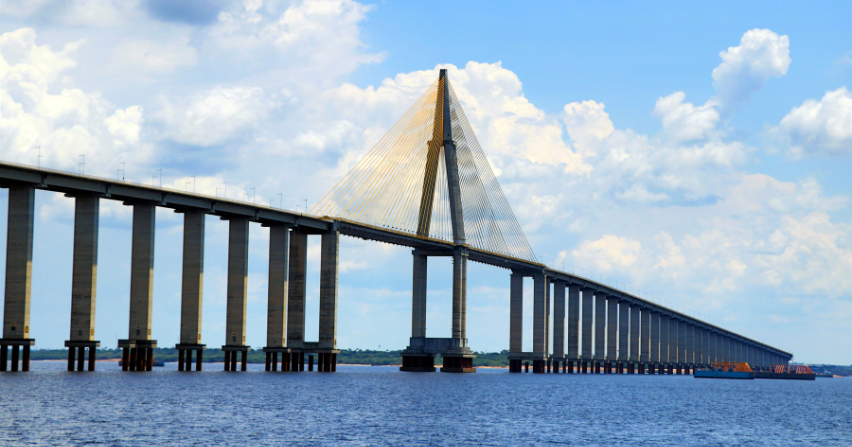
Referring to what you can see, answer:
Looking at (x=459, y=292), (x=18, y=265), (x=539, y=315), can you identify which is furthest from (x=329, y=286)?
(x=539, y=315)

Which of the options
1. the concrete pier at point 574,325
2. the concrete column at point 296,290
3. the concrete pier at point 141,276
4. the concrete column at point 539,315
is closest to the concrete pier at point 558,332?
the concrete pier at point 574,325

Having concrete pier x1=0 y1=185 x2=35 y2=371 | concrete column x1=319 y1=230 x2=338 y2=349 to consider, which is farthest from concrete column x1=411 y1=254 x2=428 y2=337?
concrete pier x1=0 y1=185 x2=35 y2=371

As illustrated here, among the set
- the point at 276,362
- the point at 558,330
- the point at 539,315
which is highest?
the point at 539,315

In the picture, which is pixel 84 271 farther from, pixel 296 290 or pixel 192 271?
pixel 296 290

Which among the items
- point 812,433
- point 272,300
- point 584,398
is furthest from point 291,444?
point 272,300

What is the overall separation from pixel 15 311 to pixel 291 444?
44.5 meters

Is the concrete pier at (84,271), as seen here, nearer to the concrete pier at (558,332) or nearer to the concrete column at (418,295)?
the concrete column at (418,295)

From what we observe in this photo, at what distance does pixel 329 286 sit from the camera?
117562 millimetres

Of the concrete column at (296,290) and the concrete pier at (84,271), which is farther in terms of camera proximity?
the concrete column at (296,290)

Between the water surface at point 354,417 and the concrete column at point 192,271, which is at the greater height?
the concrete column at point 192,271

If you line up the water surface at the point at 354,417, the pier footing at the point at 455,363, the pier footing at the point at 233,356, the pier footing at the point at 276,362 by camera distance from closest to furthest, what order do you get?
the water surface at the point at 354,417, the pier footing at the point at 233,356, the pier footing at the point at 276,362, the pier footing at the point at 455,363

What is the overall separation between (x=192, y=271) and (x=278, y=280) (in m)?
13.9

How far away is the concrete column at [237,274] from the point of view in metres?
104

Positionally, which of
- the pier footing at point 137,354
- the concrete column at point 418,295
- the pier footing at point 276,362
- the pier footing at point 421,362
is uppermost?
the concrete column at point 418,295
